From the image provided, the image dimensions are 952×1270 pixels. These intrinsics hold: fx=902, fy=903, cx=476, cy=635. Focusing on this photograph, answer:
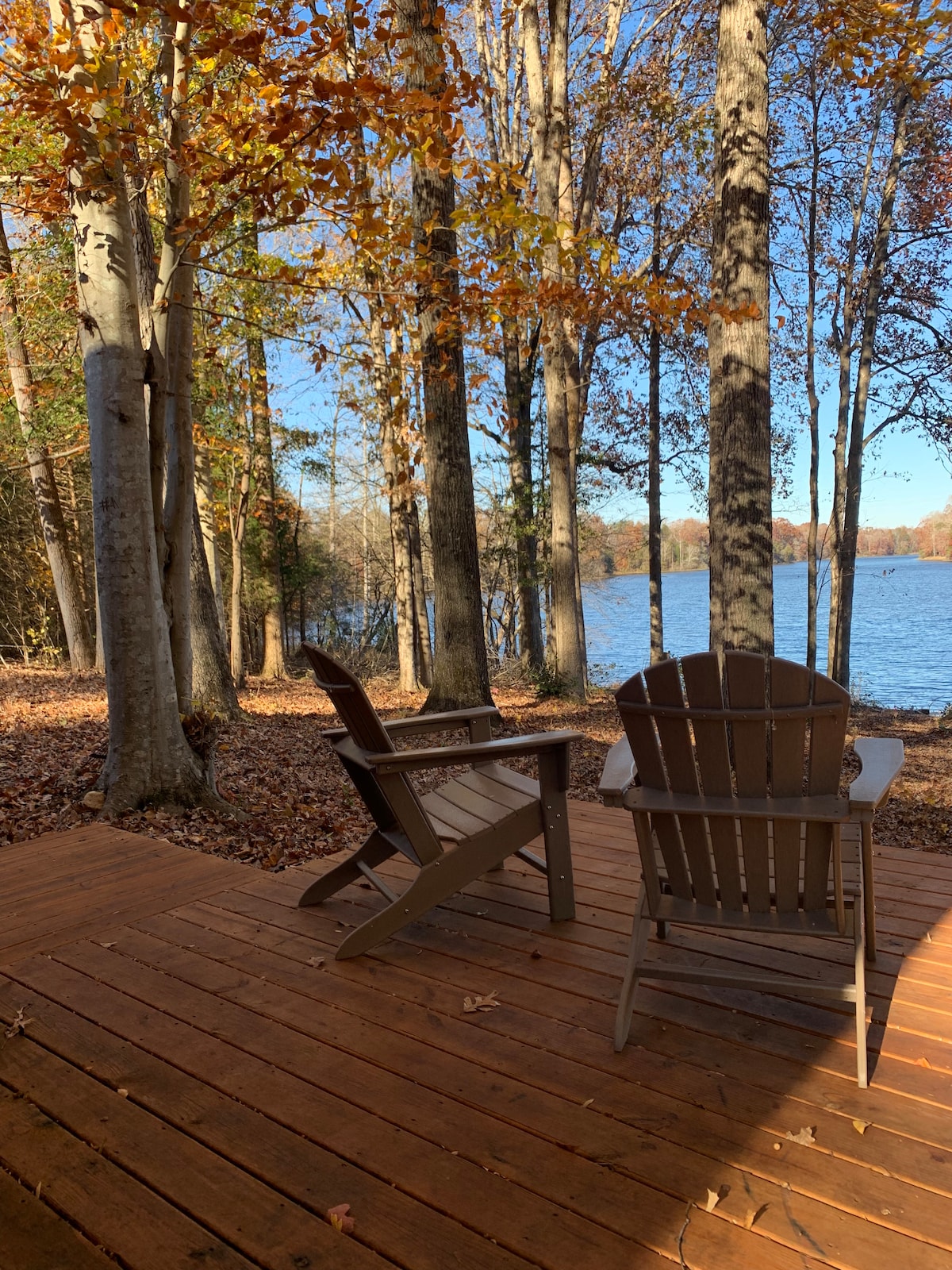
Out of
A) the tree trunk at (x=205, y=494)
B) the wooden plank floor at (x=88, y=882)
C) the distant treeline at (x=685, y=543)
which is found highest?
the tree trunk at (x=205, y=494)

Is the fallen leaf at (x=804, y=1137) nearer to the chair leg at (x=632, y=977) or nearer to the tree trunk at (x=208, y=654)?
the chair leg at (x=632, y=977)

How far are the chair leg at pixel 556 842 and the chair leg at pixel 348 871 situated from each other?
1.80ft

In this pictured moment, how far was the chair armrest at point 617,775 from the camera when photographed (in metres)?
2.36

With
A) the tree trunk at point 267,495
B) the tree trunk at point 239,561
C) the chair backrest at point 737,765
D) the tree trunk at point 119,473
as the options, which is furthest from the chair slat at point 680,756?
the tree trunk at point 239,561

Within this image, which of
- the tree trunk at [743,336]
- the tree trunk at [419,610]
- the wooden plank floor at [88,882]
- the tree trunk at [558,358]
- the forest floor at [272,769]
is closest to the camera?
the wooden plank floor at [88,882]

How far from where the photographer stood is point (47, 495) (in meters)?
12.0

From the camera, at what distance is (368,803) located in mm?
3129

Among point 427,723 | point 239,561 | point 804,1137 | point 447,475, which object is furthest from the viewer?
point 239,561

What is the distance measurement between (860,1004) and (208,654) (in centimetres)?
785

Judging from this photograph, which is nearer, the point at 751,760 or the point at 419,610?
the point at 751,760

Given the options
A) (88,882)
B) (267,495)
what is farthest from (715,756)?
(267,495)

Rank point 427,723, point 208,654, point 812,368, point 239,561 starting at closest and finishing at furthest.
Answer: point 427,723 < point 208,654 < point 239,561 < point 812,368

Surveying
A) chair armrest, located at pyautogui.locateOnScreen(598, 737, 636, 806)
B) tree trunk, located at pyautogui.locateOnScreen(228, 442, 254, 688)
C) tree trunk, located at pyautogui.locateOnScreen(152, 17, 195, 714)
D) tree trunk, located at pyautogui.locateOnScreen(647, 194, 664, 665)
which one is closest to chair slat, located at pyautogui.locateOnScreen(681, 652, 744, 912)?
chair armrest, located at pyautogui.locateOnScreen(598, 737, 636, 806)

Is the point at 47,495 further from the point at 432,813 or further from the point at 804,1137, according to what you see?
the point at 804,1137
